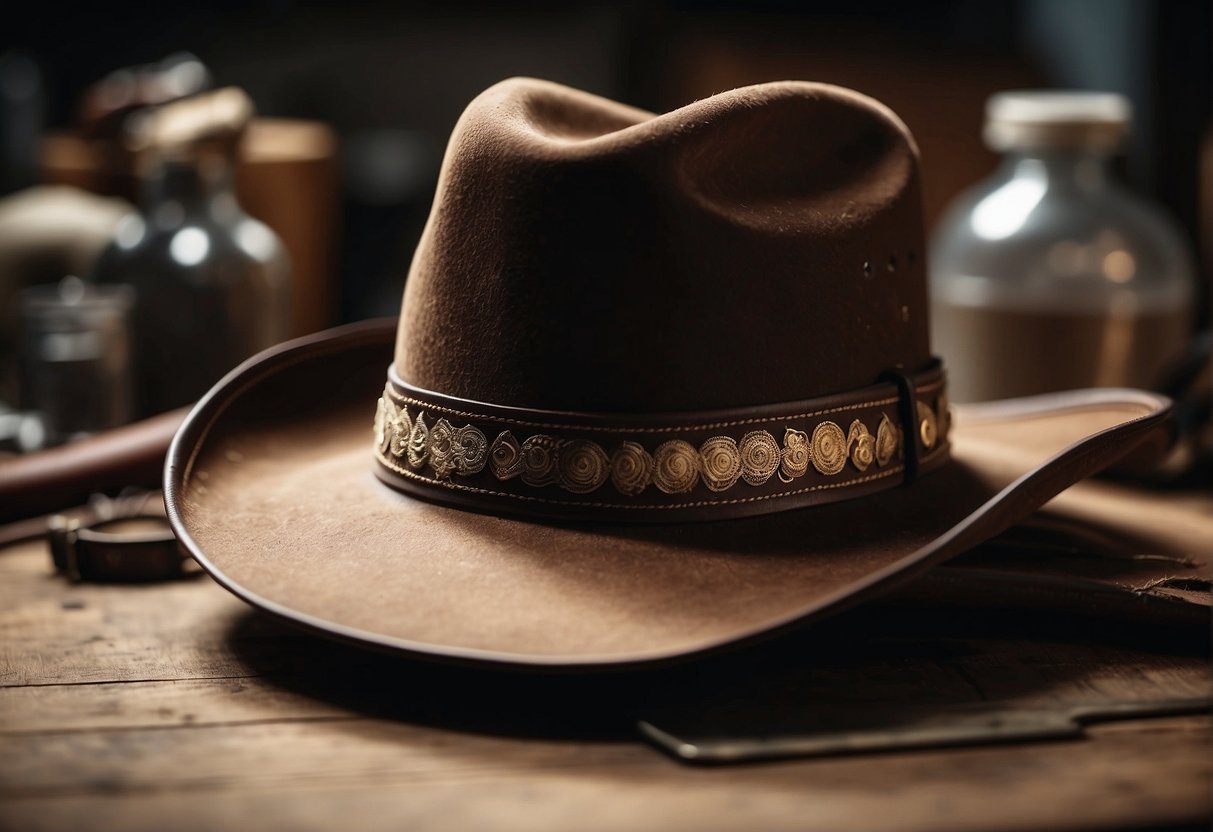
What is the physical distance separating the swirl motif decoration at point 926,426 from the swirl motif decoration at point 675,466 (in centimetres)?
23

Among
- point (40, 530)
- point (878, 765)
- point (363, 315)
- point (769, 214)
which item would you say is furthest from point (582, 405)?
point (363, 315)

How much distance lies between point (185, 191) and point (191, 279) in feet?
0.47

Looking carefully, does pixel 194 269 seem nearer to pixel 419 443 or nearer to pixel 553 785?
pixel 419 443

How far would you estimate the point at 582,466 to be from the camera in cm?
103

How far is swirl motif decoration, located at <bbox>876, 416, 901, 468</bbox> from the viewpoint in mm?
1101

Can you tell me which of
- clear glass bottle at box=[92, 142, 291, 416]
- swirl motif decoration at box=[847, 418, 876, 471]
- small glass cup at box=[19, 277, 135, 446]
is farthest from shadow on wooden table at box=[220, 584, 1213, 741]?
clear glass bottle at box=[92, 142, 291, 416]

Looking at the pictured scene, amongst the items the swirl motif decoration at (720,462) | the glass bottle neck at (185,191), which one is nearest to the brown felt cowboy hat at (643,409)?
the swirl motif decoration at (720,462)

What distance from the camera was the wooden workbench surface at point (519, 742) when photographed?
816 mm

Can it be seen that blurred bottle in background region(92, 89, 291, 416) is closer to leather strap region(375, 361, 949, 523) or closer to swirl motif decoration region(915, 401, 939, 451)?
leather strap region(375, 361, 949, 523)

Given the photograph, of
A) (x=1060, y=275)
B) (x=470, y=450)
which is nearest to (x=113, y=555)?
(x=470, y=450)

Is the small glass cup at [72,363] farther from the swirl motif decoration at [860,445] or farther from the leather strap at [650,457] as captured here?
the swirl motif decoration at [860,445]

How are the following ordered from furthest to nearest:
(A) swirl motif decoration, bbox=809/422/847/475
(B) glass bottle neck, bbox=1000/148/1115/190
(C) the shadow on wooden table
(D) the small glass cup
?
(B) glass bottle neck, bbox=1000/148/1115/190
(D) the small glass cup
(A) swirl motif decoration, bbox=809/422/847/475
(C) the shadow on wooden table

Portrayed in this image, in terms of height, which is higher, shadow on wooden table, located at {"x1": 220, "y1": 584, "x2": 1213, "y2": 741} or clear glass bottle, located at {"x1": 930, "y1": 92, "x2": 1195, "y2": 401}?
clear glass bottle, located at {"x1": 930, "y1": 92, "x2": 1195, "y2": 401}

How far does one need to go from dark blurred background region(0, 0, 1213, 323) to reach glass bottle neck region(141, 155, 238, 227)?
1.79 ft
